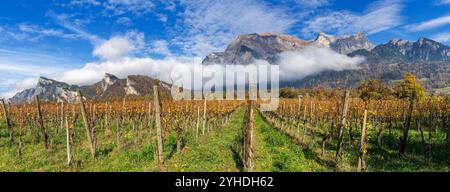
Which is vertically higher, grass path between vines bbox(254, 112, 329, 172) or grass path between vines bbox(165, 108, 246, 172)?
grass path between vines bbox(165, 108, 246, 172)

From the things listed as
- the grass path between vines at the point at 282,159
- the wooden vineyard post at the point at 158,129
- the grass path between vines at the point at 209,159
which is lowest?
the grass path between vines at the point at 282,159

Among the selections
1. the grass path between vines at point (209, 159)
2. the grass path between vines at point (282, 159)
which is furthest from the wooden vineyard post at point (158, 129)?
the grass path between vines at point (282, 159)

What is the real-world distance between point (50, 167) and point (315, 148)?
11976 mm

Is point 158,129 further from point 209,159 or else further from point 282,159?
point 282,159

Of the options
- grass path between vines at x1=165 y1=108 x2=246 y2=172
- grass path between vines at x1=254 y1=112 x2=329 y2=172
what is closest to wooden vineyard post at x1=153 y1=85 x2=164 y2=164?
grass path between vines at x1=165 y1=108 x2=246 y2=172

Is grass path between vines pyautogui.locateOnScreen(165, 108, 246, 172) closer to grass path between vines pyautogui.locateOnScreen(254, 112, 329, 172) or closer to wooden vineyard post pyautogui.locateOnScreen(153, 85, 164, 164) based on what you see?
wooden vineyard post pyautogui.locateOnScreen(153, 85, 164, 164)

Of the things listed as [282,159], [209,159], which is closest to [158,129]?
[209,159]

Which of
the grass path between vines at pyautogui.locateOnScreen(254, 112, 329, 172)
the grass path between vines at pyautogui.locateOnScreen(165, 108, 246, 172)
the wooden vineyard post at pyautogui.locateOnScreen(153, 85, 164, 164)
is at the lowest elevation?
the grass path between vines at pyautogui.locateOnScreen(254, 112, 329, 172)

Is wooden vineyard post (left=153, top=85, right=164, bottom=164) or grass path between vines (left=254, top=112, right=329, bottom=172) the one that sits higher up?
wooden vineyard post (left=153, top=85, right=164, bottom=164)

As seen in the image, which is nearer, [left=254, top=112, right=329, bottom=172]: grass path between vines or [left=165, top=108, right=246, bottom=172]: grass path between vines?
[left=165, top=108, right=246, bottom=172]: grass path between vines

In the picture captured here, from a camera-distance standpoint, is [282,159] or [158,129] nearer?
[158,129]

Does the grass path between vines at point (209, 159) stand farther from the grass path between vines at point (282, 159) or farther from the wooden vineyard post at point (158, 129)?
the grass path between vines at point (282, 159)

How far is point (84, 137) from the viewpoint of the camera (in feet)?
73.6
